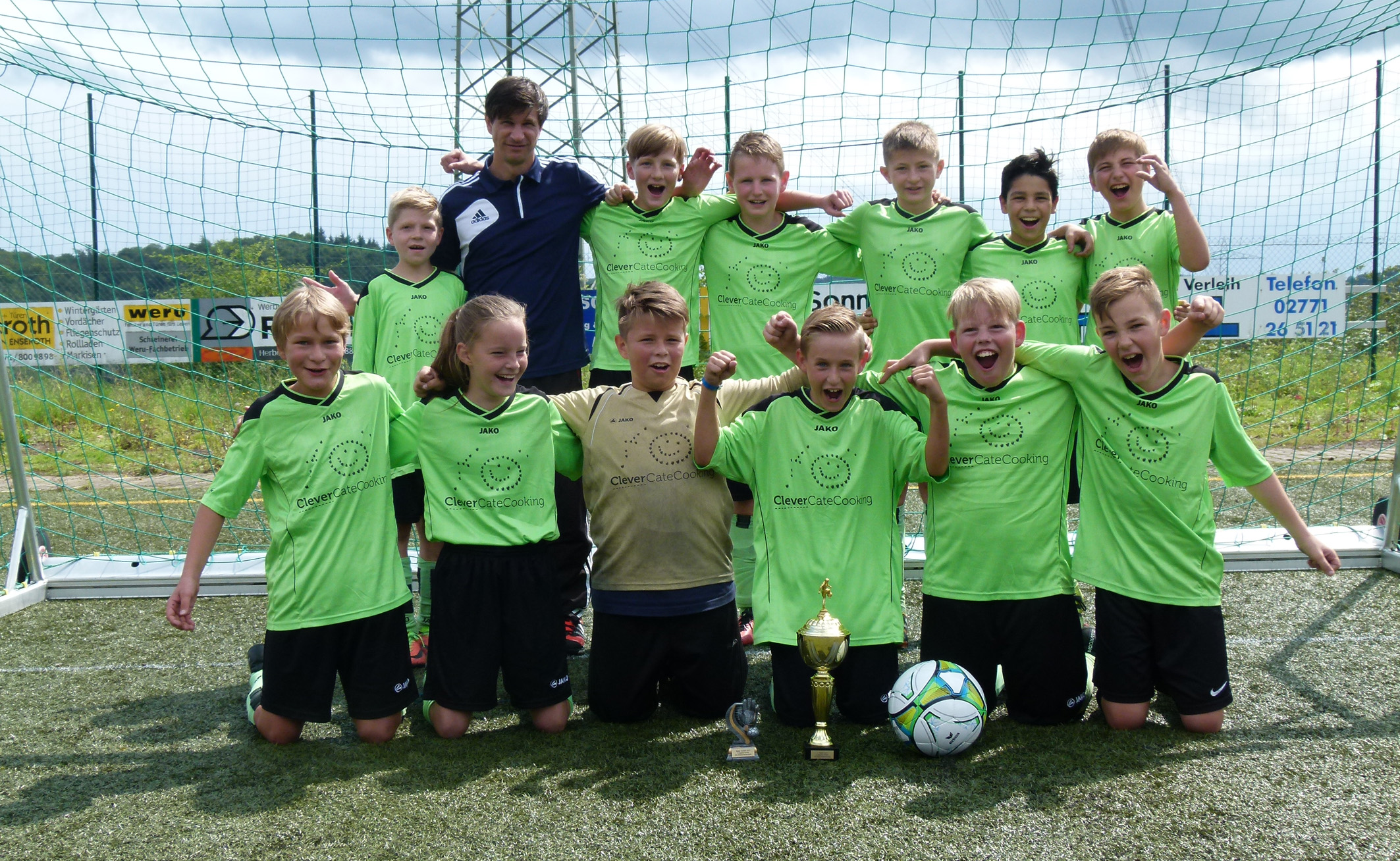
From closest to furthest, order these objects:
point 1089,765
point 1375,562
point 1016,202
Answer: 1. point 1089,765
2. point 1016,202
3. point 1375,562

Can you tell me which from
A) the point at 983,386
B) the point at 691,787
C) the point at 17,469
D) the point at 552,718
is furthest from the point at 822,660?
the point at 17,469

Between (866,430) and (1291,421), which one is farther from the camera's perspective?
(1291,421)

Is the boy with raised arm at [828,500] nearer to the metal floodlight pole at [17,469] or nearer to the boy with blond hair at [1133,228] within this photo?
the boy with blond hair at [1133,228]

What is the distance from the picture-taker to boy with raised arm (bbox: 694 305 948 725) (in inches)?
107

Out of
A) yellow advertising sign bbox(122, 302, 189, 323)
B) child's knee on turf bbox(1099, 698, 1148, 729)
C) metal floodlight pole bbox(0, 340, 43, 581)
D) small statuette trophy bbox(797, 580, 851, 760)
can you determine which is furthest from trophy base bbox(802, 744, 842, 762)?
yellow advertising sign bbox(122, 302, 189, 323)

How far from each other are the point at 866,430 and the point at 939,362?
41 cm

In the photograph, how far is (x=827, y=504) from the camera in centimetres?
280

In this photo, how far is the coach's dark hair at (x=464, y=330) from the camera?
2730mm

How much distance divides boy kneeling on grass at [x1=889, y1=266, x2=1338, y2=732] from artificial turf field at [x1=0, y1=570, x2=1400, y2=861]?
0.16 m

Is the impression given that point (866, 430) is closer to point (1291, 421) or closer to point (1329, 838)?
point (1329, 838)

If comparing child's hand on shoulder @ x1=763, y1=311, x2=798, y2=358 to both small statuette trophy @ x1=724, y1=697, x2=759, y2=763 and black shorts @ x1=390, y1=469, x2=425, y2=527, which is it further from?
black shorts @ x1=390, y1=469, x2=425, y2=527

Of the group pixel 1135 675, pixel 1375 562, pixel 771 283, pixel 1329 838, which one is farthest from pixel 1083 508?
pixel 1375 562

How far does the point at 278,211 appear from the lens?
16.5 ft

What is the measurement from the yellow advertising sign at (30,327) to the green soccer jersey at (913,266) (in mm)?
5276
